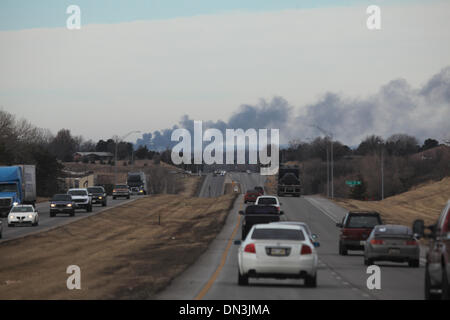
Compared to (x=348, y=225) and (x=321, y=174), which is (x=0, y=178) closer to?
(x=348, y=225)

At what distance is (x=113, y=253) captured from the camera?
39844 mm

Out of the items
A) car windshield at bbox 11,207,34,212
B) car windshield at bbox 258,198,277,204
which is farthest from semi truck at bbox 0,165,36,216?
car windshield at bbox 258,198,277,204

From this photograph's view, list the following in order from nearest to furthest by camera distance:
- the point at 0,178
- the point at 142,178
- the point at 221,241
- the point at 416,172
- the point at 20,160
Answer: the point at 221,241 → the point at 0,178 → the point at 142,178 → the point at 20,160 → the point at 416,172

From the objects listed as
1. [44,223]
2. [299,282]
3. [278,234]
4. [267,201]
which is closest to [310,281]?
[278,234]

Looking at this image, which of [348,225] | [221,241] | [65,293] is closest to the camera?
[65,293]

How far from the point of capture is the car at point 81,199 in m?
71.7

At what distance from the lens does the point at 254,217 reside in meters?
41.1

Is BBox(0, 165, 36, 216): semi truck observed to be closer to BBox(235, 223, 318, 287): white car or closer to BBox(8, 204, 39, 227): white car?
BBox(8, 204, 39, 227): white car

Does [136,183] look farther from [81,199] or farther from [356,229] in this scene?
[356,229]

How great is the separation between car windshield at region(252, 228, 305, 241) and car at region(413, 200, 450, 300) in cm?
537

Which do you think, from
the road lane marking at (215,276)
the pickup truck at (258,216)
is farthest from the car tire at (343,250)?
the road lane marking at (215,276)

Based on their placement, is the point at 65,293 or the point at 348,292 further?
the point at 65,293
